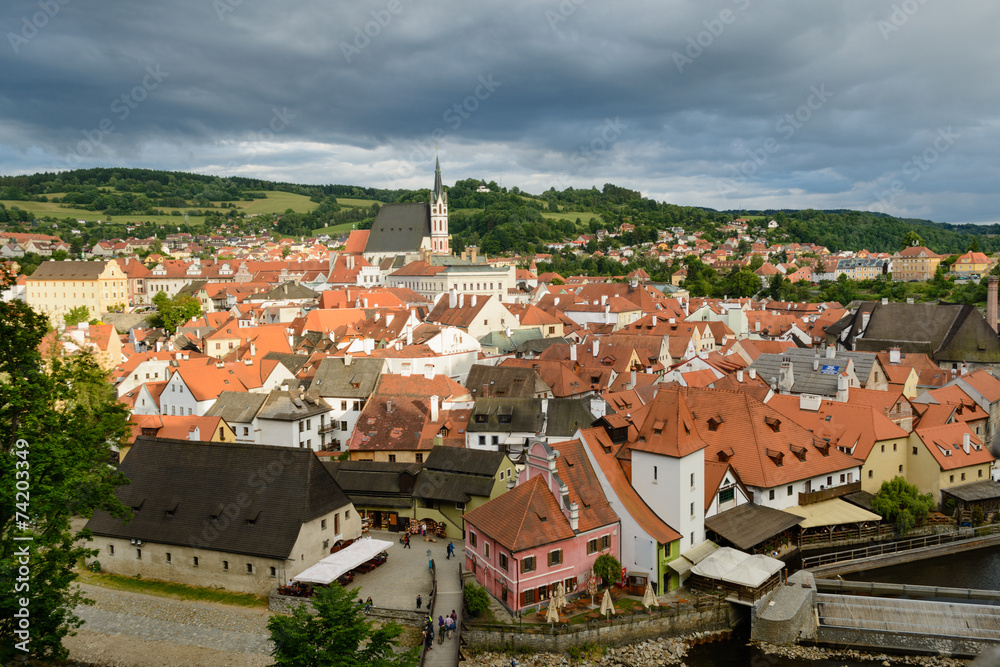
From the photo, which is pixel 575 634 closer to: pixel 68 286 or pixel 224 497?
pixel 224 497

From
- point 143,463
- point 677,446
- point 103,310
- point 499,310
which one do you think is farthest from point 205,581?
point 103,310

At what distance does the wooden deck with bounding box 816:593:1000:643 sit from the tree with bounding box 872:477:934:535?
7.39 metres

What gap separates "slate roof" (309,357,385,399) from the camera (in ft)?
156

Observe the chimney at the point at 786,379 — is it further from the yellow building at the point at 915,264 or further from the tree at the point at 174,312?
the yellow building at the point at 915,264

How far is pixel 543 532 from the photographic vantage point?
26.8m

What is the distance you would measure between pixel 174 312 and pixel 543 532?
2871 inches

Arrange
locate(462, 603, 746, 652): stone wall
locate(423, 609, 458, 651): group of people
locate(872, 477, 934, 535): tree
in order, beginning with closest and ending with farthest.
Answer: locate(423, 609, 458, 651): group of people, locate(462, 603, 746, 652): stone wall, locate(872, 477, 934, 535): tree

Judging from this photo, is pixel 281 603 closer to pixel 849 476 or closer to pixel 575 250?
pixel 849 476

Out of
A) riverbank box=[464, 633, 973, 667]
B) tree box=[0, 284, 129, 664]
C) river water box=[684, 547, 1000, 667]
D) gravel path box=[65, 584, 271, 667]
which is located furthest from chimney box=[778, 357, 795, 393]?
tree box=[0, 284, 129, 664]

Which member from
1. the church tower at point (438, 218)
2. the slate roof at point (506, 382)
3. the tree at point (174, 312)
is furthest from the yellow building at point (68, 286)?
the slate roof at point (506, 382)

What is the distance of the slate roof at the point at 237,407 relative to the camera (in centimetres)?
4278

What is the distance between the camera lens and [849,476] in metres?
35.8

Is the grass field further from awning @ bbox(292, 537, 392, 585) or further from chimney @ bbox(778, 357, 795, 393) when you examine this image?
chimney @ bbox(778, 357, 795, 393)

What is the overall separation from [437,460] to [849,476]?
20646mm
